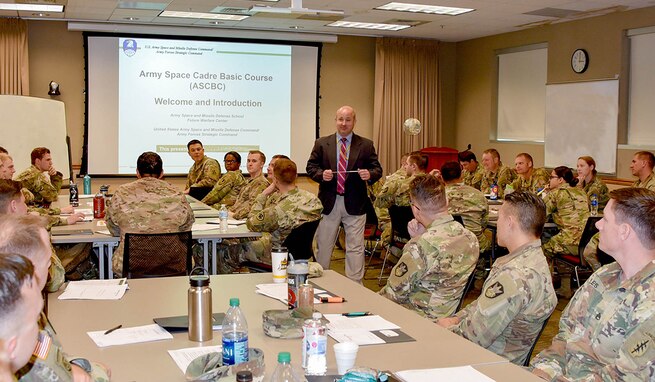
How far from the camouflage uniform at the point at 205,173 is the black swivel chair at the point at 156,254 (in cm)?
429

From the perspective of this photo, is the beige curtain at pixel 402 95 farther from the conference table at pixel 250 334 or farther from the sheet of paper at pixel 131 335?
the sheet of paper at pixel 131 335

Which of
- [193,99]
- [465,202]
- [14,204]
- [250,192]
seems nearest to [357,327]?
[14,204]

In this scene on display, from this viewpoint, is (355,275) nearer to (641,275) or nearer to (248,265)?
(248,265)

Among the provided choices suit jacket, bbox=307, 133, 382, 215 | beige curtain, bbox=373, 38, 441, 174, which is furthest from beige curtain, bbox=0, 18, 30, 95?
Result: suit jacket, bbox=307, 133, 382, 215

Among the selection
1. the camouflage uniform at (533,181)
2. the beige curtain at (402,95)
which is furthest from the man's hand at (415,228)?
the beige curtain at (402,95)

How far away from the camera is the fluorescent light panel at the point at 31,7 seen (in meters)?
8.90

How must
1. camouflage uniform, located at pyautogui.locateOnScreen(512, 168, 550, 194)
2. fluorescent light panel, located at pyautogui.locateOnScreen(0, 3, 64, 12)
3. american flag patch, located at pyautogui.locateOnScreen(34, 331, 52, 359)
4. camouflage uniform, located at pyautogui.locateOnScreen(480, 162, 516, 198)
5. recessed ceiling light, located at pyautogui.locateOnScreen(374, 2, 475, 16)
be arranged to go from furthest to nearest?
camouflage uniform, located at pyautogui.locateOnScreen(480, 162, 516, 198)
recessed ceiling light, located at pyautogui.locateOnScreen(374, 2, 475, 16)
camouflage uniform, located at pyautogui.locateOnScreen(512, 168, 550, 194)
fluorescent light panel, located at pyautogui.locateOnScreen(0, 3, 64, 12)
american flag patch, located at pyautogui.locateOnScreen(34, 331, 52, 359)

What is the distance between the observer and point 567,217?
6762 mm

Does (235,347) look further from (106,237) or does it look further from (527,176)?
(527,176)

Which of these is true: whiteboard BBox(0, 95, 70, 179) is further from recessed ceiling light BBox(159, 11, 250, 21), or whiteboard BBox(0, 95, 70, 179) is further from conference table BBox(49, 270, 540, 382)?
conference table BBox(49, 270, 540, 382)

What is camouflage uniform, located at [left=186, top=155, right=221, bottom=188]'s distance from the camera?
30.3ft

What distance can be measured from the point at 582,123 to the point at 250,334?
A: 27.7 feet

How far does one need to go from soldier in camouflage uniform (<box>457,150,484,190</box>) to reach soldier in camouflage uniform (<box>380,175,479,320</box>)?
635 cm

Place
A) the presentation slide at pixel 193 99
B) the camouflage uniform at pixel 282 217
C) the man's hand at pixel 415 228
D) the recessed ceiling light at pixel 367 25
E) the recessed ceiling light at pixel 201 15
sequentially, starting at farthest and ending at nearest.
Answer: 1. the presentation slide at pixel 193 99
2. the recessed ceiling light at pixel 367 25
3. the recessed ceiling light at pixel 201 15
4. the camouflage uniform at pixel 282 217
5. the man's hand at pixel 415 228
